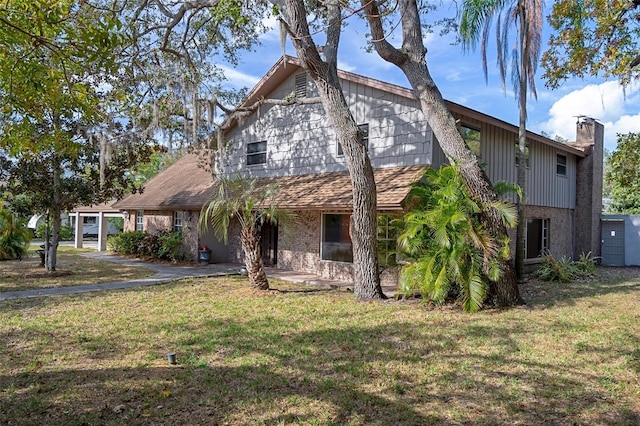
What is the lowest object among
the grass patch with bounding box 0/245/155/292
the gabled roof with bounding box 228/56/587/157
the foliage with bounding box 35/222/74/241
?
the grass patch with bounding box 0/245/155/292

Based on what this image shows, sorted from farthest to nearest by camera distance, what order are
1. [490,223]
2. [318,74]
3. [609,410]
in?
[318,74], [490,223], [609,410]

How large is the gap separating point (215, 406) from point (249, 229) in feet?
21.9

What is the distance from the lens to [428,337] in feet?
22.6

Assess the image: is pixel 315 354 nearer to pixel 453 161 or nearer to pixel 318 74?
pixel 453 161

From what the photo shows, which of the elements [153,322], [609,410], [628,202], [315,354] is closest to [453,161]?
[315,354]

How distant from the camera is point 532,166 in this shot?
1580 centimetres

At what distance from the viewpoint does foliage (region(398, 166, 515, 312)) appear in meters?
8.59

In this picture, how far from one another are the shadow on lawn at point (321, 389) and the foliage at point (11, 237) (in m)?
14.5

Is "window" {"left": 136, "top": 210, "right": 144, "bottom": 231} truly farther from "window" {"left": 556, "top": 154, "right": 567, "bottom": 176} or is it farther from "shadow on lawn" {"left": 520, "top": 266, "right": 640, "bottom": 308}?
"window" {"left": 556, "top": 154, "right": 567, "bottom": 176}

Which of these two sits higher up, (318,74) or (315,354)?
(318,74)

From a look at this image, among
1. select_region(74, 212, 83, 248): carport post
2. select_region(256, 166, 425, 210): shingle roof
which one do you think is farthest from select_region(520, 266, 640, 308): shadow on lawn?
select_region(74, 212, 83, 248): carport post

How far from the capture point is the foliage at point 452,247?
28.2 feet

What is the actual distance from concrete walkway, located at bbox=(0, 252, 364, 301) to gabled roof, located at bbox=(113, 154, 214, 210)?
2.28 metres

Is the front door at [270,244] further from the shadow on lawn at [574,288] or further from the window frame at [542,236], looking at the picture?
A: the window frame at [542,236]
